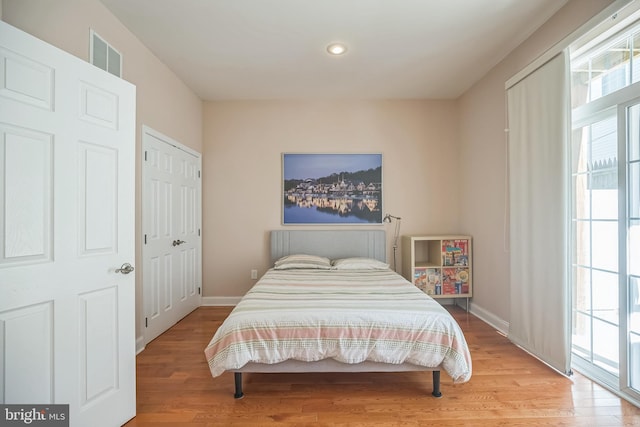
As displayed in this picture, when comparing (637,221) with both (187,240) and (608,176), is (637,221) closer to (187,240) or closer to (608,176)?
(608,176)

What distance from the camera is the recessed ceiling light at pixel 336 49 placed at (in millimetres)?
2803

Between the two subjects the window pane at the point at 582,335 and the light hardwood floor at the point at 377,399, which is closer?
the light hardwood floor at the point at 377,399

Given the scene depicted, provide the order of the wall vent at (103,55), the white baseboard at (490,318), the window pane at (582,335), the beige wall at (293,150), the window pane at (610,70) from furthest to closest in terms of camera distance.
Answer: the beige wall at (293,150) < the white baseboard at (490,318) < the window pane at (582,335) < the wall vent at (103,55) < the window pane at (610,70)

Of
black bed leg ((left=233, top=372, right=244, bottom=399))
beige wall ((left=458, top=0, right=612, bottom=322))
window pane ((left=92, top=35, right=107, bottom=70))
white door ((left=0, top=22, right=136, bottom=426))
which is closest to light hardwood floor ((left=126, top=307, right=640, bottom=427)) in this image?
black bed leg ((left=233, top=372, right=244, bottom=399))

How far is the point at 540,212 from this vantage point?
2.47 meters

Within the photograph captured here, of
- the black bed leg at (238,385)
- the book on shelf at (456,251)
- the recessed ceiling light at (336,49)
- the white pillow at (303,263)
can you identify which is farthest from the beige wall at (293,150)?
the black bed leg at (238,385)

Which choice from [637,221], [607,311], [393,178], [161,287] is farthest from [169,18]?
[607,311]

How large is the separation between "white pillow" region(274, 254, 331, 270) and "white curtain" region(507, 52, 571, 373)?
6.25 ft

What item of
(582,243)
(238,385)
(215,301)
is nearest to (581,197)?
(582,243)

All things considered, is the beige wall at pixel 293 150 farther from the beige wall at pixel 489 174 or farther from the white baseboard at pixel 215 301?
the beige wall at pixel 489 174

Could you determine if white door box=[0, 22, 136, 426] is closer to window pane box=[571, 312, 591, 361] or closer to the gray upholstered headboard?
the gray upholstered headboard

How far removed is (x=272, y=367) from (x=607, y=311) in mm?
2355

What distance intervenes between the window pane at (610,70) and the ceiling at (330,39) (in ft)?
1.65

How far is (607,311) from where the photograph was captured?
2174 mm
